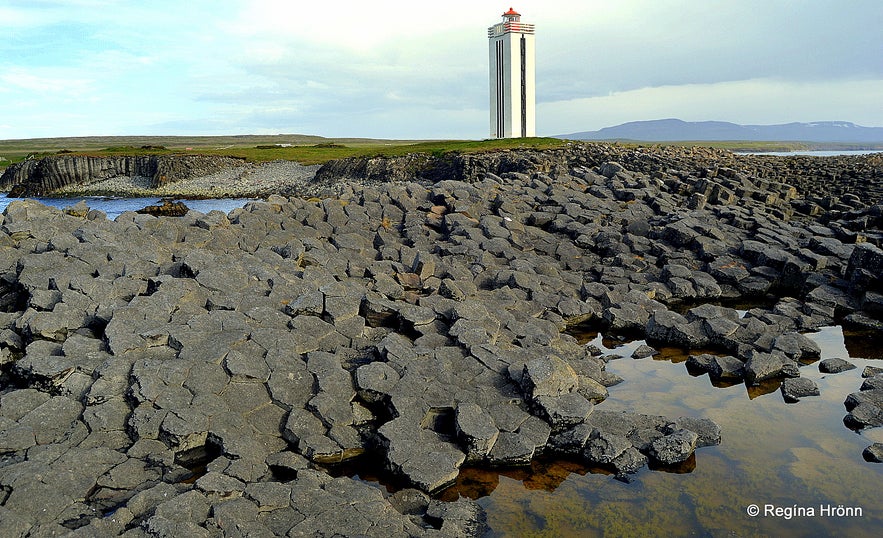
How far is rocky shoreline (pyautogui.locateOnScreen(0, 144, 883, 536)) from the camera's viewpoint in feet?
19.9

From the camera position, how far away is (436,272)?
1266 centimetres

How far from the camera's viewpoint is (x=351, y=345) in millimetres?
9094

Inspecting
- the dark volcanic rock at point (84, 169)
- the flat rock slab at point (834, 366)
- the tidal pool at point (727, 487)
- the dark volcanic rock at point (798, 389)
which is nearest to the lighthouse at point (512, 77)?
the dark volcanic rock at point (84, 169)

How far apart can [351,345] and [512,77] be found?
51.5m

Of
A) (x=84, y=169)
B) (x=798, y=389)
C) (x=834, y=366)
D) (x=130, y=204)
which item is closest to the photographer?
(x=798, y=389)

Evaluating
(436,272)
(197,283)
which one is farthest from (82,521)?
(436,272)

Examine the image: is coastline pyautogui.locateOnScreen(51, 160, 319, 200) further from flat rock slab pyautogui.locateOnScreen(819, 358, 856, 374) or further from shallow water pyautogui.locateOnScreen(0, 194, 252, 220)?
flat rock slab pyautogui.locateOnScreen(819, 358, 856, 374)

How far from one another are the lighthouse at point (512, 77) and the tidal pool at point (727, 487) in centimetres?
5148

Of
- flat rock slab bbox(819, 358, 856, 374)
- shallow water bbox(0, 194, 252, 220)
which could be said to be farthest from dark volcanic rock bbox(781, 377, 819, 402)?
shallow water bbox(0, 194, 252, 220)

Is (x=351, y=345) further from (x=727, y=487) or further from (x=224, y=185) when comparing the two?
(x=224, y=185)

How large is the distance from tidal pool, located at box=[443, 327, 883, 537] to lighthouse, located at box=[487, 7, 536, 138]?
51.5 m

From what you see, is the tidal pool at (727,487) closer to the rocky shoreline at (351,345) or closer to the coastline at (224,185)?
the rocky shoreline at (351,345)

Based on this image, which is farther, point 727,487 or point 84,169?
point 84,169

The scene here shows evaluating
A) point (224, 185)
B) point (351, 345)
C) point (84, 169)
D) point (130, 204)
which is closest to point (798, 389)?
point (351, 345)
